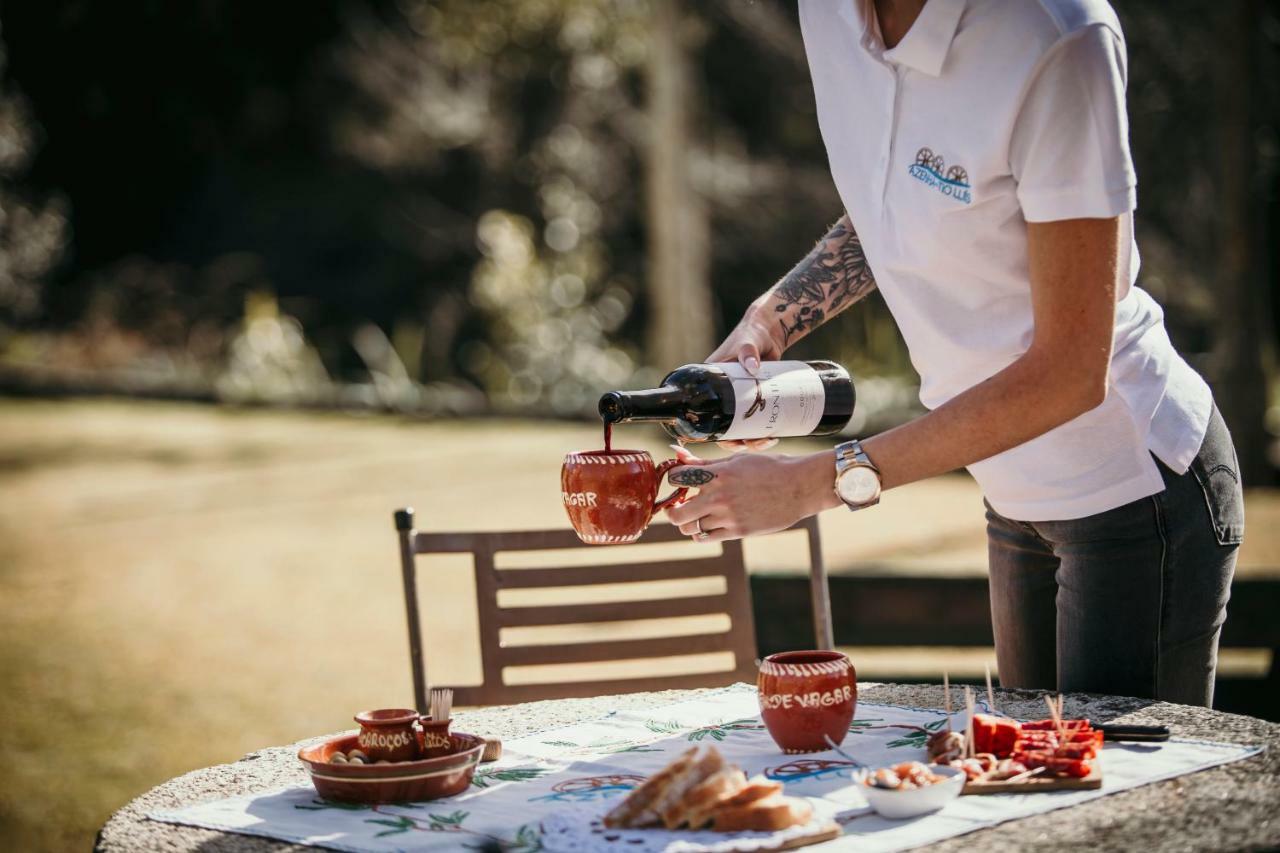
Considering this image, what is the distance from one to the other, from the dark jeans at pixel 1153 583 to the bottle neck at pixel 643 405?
0.52 meters

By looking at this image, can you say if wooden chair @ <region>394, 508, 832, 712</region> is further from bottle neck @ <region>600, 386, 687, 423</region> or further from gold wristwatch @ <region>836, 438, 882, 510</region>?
gold wristwatch @ <region>836, 438, 882, 510</region>

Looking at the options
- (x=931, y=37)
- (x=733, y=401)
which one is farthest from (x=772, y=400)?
(x=931, y=37)

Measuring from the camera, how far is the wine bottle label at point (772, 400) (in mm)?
1980

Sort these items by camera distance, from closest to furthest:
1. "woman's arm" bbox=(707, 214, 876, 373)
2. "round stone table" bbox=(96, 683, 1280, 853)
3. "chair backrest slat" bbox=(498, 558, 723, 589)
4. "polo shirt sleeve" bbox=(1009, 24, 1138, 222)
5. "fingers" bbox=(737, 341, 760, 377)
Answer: "round stone table" bbox=(96, 683, 1280, 853) → "polo shirt sleeve" bbox=(1009, 24, 1138, 222) → "fingers" bbox=(737, 341, 760, 377) → "woman's arm" bbox=(707, 214, 876, 373) → "chair backrest slat" bbox=(498, 558, 723, 589)

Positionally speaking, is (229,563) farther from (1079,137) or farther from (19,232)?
(19,232)

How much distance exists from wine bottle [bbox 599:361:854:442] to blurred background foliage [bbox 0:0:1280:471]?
10502mm

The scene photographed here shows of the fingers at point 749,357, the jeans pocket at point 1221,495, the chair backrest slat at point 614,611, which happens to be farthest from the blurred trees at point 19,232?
the jeans pocket at point 1221,495

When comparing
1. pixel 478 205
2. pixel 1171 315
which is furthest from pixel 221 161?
pixel 1171 315

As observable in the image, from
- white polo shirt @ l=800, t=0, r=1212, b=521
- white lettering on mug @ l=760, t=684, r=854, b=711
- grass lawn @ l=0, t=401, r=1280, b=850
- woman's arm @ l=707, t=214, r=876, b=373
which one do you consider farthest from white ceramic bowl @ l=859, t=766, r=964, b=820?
grass lawn @ l=0, t=401, r=1280, b=850

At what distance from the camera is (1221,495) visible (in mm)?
1931

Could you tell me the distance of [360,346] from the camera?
14.8 m

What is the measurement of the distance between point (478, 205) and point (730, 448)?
14.0 m

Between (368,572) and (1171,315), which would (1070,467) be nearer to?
(368,572)

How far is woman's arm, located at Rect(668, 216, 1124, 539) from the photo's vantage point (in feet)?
5.40
